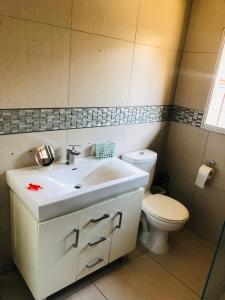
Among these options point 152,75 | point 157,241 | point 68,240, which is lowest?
point 157,241

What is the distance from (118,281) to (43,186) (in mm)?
980

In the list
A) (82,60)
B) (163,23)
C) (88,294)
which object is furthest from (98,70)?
(88,294)

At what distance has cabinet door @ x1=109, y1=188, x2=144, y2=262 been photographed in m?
1.74

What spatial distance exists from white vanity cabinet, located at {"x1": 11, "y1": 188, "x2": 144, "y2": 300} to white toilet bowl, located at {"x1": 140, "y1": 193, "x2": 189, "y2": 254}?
232mm

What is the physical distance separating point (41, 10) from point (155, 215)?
1667mm

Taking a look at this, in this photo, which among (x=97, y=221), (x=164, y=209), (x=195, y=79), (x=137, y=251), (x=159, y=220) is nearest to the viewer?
(x=97, y=221)

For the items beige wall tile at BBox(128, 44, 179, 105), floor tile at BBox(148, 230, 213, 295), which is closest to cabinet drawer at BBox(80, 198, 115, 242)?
floor tile at BBox(148, 230, 213, 295)

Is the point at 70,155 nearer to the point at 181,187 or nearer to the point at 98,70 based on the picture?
the point at 98,70

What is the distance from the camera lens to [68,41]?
162 centimetres

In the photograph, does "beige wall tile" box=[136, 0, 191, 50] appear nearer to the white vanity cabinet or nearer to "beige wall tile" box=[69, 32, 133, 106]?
"beige wall tile" box=[69, 32, 133, 106]

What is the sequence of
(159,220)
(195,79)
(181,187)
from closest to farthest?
1. (159,220)
2. (195,79)
3. (181,187)

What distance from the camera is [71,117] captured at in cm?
181

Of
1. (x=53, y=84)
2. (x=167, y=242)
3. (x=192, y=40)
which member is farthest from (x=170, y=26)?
(x=167, y=242)

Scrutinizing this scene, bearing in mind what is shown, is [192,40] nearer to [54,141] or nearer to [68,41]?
[68,41]
